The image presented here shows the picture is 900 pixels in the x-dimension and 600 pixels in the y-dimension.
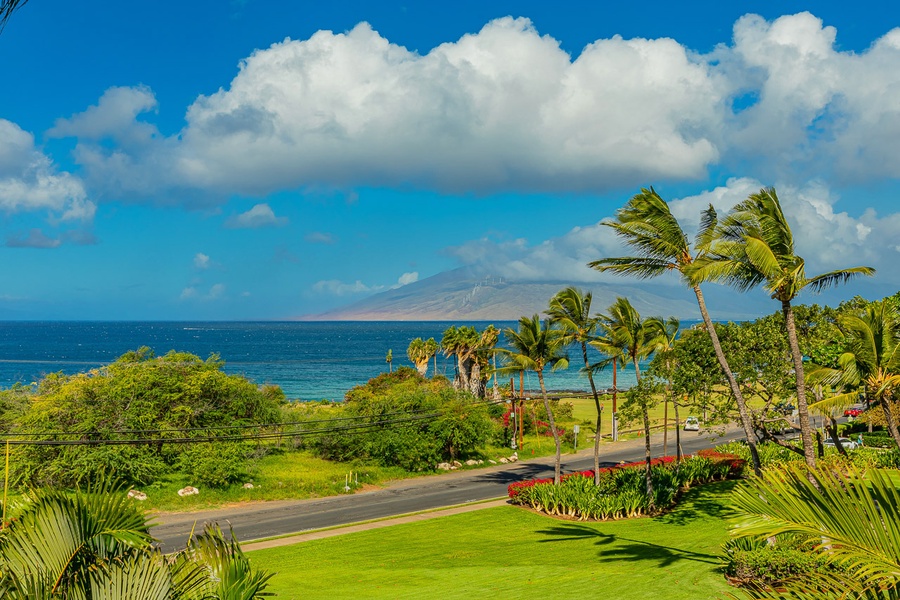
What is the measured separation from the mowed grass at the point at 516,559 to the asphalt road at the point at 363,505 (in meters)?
3.60

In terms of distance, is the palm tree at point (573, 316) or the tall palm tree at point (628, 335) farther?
the palm tree at point (573, 316)

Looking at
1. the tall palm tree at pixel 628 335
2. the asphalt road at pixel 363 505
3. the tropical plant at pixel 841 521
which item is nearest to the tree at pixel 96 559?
the tropical plant at pixel 841 521

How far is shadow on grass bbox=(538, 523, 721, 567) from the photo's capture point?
19.3m

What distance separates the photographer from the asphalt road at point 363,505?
29.0m

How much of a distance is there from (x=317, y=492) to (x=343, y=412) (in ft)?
41.3

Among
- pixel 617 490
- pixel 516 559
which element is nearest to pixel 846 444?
pixel 617 490

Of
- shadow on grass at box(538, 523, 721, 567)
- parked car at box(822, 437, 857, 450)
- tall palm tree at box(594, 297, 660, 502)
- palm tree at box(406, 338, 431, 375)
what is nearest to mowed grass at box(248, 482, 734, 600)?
shadow on grass at box(538, 523, 721, 567)

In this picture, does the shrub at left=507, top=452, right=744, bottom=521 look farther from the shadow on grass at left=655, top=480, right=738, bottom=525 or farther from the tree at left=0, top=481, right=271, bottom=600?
the tree at left=0, top=481, right=271, bottom=600

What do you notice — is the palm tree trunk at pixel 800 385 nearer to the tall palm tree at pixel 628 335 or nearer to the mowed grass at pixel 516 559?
the mowed grass at pixel 516 559

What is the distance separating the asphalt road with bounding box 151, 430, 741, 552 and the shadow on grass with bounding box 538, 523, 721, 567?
5377 mm

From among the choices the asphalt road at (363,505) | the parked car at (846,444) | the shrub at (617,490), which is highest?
the shrub at (617,490)

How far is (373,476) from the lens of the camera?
40562 mm

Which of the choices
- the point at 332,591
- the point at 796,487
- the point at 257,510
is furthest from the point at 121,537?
the point at 257,510

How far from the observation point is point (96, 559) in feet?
18.6
